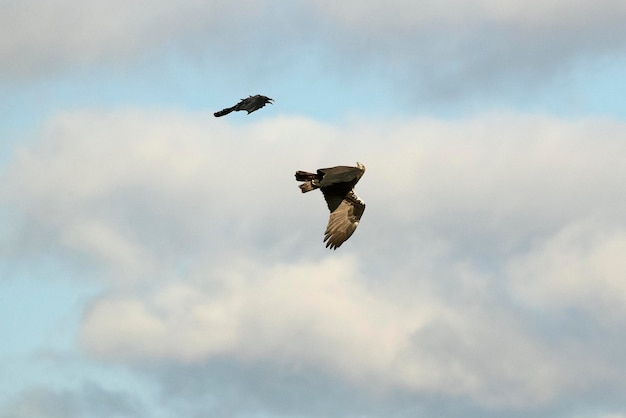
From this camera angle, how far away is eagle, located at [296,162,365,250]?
186 feet

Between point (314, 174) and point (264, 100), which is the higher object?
point (264, 100)

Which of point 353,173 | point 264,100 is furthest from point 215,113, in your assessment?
point 353,173

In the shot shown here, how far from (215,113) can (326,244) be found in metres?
7.64

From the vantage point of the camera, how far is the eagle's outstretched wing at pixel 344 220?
57.8 m

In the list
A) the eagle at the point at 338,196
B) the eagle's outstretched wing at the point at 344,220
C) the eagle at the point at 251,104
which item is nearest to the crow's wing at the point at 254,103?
the eagle at the point at 251,104

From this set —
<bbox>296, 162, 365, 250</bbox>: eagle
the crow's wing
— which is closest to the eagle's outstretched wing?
<bbox>296, 162, 365, 250</bbox>: eagle

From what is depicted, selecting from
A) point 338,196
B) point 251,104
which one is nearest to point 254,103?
point 251,104

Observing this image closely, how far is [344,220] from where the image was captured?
192ft

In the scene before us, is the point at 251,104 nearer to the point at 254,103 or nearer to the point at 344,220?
the point at 254,103

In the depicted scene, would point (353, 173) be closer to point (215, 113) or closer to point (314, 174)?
point (314, 174)

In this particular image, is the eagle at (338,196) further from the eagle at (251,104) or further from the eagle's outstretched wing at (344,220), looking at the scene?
the eagle at (251,104)

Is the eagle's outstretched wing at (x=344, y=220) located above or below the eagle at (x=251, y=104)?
below

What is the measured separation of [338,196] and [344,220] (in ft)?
3.94

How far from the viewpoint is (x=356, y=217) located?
193 feet
